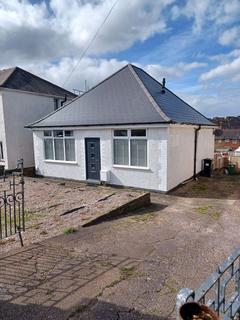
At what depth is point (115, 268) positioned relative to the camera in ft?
14.4

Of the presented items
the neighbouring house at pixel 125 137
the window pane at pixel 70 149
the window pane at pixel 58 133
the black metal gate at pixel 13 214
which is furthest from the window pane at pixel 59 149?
the black metal gate at pixel 13 214

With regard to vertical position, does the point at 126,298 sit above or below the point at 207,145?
below

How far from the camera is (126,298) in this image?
3.53 meters

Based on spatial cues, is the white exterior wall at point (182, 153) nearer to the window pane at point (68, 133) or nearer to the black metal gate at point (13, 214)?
the window pane at point (68, 133)

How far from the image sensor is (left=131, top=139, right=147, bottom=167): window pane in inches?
423

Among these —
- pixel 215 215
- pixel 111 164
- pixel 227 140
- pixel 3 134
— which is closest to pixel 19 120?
pixel 3 134

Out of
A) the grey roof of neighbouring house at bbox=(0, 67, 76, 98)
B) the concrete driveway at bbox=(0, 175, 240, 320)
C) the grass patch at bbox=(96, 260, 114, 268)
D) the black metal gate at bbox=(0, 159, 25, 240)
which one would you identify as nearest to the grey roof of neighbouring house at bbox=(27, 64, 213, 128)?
the grey roof of neighbouring house at bbox=(0, 67, 76, 98)

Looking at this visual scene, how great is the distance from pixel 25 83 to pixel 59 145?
683 cm

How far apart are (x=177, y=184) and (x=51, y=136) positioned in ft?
23.8

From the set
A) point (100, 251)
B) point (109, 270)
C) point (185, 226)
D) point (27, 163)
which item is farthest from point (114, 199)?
point (27, 163)

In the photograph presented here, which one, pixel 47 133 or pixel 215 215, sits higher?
pixel 47 133

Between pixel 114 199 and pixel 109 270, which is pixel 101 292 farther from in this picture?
pixel 114 199

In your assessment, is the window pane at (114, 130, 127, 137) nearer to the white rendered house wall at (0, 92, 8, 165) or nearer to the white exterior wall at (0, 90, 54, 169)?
the white exterior wall at (0, 90, 54, 169)

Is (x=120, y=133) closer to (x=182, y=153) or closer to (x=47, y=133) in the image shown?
(x=182, y=153)
